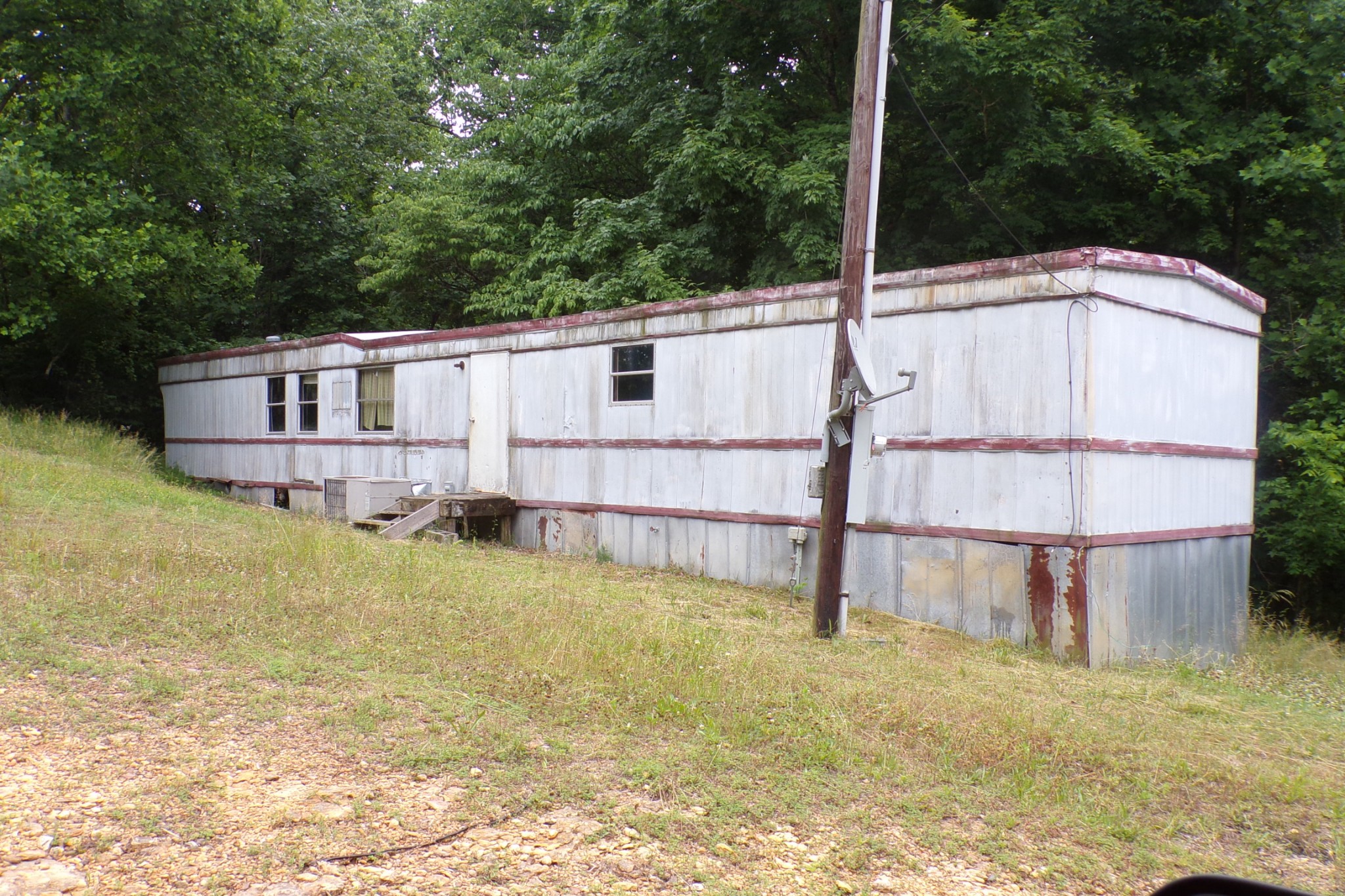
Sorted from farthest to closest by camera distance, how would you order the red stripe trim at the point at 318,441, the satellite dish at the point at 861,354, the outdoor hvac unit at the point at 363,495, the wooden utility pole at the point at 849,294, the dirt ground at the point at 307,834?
the red stripe trim at the point at 318,441
the outdoor hvac unit at the point at 363,495
the wooden utility pole at the point at 849,294
the satellite dish at the point at 861,354
the dirt ground at the point at 307,834

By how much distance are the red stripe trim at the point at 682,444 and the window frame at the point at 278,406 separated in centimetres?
629

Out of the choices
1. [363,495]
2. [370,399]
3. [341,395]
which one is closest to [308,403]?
[341,395]

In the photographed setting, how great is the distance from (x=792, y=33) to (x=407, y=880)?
17.3m

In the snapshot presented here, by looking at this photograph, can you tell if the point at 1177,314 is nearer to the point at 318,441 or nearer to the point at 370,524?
the point at 370,524

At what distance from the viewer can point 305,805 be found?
430cm

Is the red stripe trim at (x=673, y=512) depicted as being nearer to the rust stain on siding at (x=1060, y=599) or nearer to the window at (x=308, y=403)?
the rust stain on siding at (x=1060, y=599)

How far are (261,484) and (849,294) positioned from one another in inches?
568

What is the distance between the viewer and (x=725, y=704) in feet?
19.6

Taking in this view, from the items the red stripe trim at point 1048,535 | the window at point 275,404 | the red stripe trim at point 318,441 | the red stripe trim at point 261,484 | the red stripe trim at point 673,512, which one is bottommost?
the red stripe trim at point 261,484

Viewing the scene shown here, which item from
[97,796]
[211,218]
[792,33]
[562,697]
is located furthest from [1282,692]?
[211,218]

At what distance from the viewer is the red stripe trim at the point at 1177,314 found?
887cm

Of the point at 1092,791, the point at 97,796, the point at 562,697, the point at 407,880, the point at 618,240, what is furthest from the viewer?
the point at 618,240

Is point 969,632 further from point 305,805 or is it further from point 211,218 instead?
point 211,218

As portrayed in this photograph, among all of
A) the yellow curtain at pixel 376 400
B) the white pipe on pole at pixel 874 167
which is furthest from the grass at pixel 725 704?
the yellow curtain at pixel 376 400
